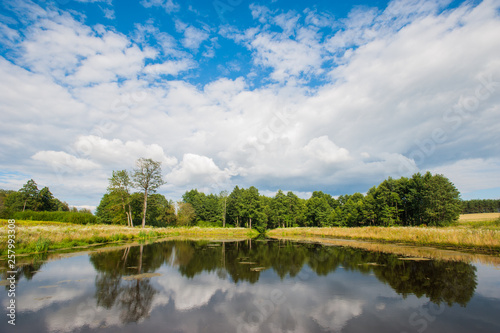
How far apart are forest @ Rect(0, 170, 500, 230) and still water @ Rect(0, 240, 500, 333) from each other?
3977 centimetres

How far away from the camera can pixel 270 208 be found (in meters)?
83.6

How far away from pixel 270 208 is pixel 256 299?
76.3 metres

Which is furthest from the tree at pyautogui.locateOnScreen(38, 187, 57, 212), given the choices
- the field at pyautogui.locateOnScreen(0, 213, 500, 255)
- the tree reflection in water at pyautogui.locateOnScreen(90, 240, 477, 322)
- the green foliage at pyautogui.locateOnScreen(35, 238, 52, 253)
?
the tree reflection in water at pyautogui.locateOnScreen(90, 240, 477, 322)

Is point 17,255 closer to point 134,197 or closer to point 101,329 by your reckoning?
point 101,329

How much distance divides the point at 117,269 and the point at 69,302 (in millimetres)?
5359

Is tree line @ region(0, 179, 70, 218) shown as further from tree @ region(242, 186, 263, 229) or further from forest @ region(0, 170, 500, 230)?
tree @ region(242, 186, 263, 229)

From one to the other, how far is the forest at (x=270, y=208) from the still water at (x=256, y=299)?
1566 inches

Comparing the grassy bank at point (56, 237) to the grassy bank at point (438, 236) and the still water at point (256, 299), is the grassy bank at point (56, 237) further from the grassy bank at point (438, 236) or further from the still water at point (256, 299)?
the grassy bank at point (438, 236)

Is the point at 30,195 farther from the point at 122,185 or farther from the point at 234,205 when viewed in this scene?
the point at 234,205

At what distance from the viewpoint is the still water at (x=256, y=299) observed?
6.27 meters

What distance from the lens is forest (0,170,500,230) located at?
1957 inches

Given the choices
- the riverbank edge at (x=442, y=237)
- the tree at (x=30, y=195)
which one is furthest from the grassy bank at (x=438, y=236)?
the tree at (x=30, y=195)

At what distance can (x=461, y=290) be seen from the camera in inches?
361

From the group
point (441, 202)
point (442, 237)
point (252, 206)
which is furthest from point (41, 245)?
point (441, 202)
